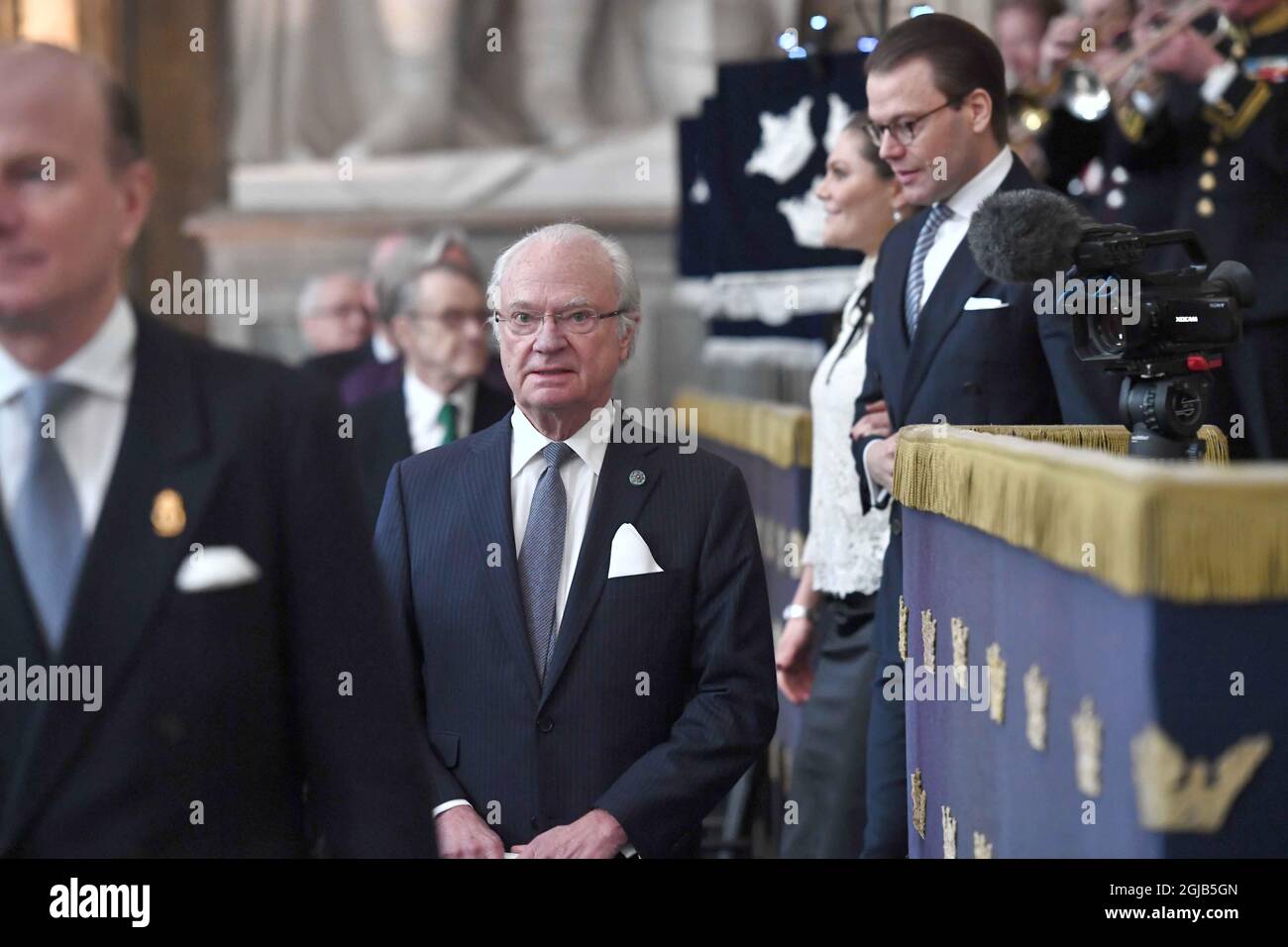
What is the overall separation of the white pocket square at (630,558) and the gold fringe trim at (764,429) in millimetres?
2235

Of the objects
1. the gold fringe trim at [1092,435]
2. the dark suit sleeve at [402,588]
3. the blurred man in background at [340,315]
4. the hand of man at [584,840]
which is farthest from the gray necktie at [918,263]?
the blurred man in background at [340,315]

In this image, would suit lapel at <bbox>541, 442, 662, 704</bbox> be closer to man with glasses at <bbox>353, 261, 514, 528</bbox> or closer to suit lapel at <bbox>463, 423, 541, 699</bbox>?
suit lapel at <bbox>463, 423, 541, 699</bbox>

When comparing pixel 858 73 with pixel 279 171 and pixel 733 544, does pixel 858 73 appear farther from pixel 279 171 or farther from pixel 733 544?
pixel 279 171

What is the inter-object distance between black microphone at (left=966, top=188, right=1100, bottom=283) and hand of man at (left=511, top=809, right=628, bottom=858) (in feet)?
3.94

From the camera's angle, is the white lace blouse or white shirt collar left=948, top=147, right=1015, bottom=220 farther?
the white lace blouse

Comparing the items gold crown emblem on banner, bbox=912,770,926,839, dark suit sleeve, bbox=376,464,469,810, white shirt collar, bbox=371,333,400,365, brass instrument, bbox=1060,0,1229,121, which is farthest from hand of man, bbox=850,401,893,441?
white shirt collar, bbox=371,333,400,365

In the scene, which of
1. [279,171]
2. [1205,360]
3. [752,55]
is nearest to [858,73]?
[1205,360]

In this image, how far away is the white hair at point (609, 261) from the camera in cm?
352

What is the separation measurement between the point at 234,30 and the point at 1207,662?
12.7 metres

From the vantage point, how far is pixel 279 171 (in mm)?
13789

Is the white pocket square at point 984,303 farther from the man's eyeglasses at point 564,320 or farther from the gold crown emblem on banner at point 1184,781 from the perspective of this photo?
the gold crown emblem on banner at point 1184,781

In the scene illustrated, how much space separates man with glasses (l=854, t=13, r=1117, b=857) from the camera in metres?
4.22

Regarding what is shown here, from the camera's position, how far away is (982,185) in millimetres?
4383

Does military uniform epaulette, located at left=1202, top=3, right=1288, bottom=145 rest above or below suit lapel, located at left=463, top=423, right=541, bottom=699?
above
